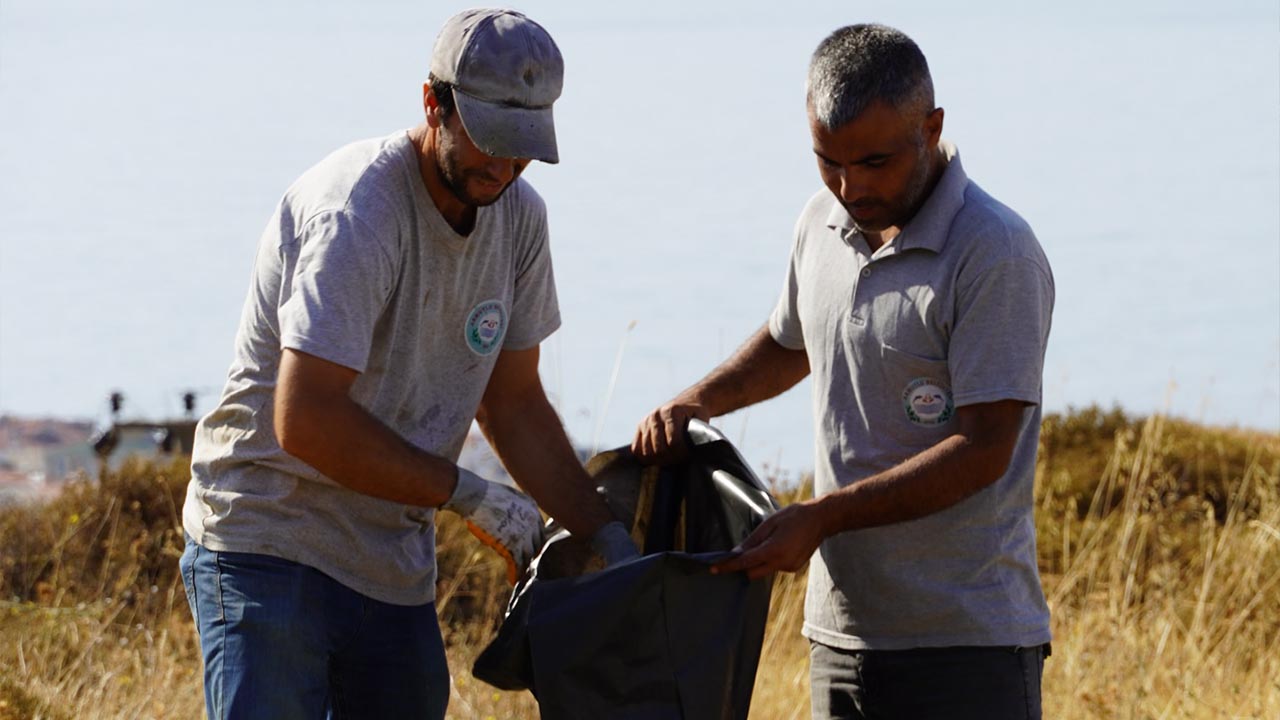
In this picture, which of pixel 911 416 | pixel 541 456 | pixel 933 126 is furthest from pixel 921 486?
pixel 541 456

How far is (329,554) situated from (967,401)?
130 centimetres

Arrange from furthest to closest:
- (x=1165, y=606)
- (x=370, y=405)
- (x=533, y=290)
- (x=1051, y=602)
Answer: (x=1051, y=602) < (x=1165, y=606) < (x=533, y=290) < (x=370, y=405)

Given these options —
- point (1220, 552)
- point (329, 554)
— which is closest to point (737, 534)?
point (329, 554)

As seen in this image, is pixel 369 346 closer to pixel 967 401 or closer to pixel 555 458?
pixel 555 458

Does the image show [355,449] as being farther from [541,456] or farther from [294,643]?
[541,456]

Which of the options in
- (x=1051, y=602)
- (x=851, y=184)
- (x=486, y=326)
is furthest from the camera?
(x=1051, y=602)

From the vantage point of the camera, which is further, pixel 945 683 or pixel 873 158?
pixel 945 683

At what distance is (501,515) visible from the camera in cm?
313

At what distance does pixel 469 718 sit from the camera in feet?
16.4

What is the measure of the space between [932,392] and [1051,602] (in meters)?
3.82

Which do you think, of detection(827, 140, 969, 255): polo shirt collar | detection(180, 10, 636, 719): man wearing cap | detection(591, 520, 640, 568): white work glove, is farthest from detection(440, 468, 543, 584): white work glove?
detection(827, 140, 969, 255): polo shirt collar

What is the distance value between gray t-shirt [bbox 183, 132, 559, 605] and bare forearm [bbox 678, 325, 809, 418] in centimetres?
54

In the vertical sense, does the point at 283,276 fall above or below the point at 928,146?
below

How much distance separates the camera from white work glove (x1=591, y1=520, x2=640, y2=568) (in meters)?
3.29
